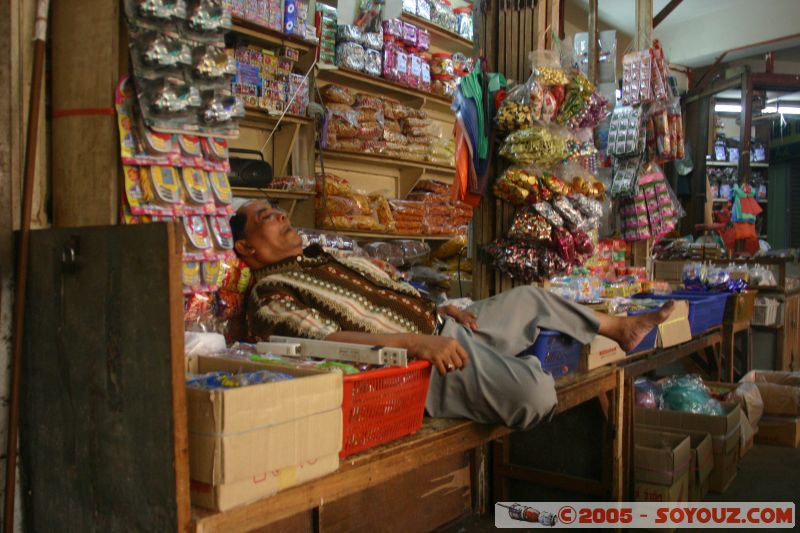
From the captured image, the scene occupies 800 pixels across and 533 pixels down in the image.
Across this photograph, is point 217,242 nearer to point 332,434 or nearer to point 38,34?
point 38,34

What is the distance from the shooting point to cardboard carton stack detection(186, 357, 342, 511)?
1107 millimetres

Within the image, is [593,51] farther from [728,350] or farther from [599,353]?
[599,353]

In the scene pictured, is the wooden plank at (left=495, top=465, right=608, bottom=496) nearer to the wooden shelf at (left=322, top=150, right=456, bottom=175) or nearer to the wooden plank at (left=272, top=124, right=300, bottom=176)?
the wooden plank at (left=272, top=124, right=300, bottom=176)

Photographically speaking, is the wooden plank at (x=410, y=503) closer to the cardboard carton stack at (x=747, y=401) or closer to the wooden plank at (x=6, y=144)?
the wooden plank at (x=6, y=144)

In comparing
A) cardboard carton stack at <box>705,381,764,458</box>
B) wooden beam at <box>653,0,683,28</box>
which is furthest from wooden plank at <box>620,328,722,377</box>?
wooden beam at <box>653,0,683,28</box>

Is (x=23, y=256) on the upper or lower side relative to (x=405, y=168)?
lower

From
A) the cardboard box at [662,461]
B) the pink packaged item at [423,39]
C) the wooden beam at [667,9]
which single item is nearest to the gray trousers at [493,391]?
the cardboard box at [662,461]

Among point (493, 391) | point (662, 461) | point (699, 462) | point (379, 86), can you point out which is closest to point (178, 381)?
point (493, 391)

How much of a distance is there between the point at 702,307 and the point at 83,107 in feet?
11.2

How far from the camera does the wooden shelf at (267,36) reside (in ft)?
11.6

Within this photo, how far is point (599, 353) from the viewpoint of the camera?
2691mm

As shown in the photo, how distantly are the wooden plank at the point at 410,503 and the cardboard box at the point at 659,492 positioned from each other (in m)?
0.69

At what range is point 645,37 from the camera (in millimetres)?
4496

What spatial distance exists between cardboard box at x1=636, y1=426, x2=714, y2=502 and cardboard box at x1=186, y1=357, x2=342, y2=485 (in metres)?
2.26
